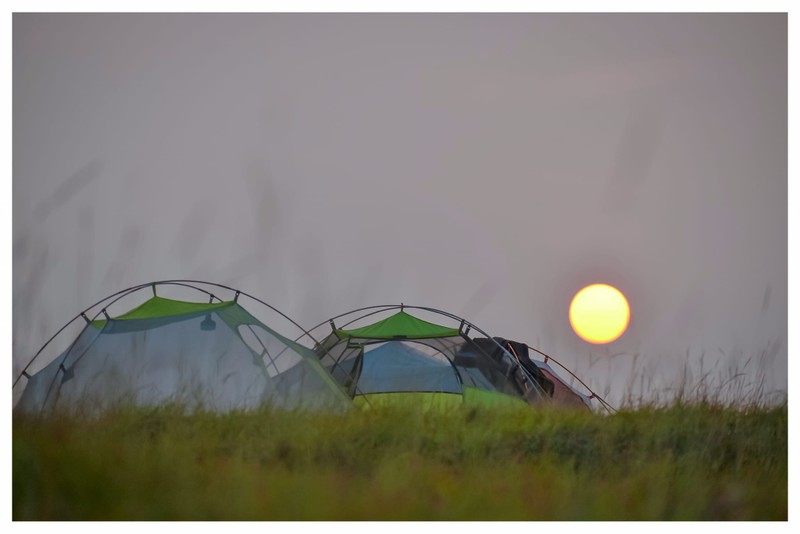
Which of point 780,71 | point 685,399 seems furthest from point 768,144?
point 685,399

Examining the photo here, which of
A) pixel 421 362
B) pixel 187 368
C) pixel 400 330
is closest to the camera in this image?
pixel 187 368

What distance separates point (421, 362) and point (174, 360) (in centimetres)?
217

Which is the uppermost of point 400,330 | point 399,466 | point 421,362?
point 400,330

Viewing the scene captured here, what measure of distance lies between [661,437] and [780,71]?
2001 mm

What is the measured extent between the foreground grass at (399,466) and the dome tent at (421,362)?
1922 mm

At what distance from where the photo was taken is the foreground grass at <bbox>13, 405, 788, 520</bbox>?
3.22 metres

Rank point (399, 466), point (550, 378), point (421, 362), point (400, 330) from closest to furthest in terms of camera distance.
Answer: point (399, 466)
point (421, 362)
point (400, 330)
point (550, 378)

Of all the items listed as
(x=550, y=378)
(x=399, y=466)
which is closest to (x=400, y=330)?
(x=550, y=378)

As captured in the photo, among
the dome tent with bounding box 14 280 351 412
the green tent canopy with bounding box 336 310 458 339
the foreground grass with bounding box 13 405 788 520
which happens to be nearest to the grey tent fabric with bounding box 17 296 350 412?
the dome tent with bounding box 14 280 351 412

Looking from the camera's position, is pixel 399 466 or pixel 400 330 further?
pixel 400 330

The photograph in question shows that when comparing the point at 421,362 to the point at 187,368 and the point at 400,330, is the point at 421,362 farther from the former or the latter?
the point at 187,368

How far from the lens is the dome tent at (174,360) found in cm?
425

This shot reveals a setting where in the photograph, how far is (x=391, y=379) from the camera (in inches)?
248

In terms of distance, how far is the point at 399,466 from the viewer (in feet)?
11.5
